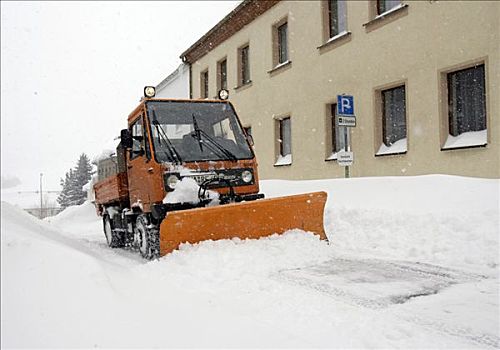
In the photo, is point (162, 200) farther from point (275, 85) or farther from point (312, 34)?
point (275, 85)

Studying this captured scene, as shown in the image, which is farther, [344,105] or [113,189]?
[344,105]

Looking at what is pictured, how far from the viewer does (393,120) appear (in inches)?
438

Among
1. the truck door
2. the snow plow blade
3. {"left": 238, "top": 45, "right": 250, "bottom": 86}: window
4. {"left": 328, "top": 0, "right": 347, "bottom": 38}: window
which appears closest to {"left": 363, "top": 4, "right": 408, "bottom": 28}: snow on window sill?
{"left": 328, "top": 0, "right": 347, "bottom": 38}: window

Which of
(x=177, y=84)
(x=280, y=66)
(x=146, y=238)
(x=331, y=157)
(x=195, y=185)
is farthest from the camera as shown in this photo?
(x=177, y=84)

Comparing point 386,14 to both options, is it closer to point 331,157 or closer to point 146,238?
point 331,157

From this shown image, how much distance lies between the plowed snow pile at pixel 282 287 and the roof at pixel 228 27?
11076 mm

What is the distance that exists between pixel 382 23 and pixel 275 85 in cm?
522

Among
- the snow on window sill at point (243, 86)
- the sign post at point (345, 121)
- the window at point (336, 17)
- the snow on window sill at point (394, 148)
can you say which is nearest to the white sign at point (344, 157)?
the sign post at point (345, 121)

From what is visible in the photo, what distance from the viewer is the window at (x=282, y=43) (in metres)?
15.7

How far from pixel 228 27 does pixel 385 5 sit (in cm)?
864

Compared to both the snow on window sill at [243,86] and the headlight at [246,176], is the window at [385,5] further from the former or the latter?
the snow on window sill at [243,86]

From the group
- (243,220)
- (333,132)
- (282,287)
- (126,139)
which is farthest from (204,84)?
(282,287)

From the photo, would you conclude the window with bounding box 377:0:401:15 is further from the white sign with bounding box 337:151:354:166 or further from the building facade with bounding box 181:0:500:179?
the white sign with bounding box 337:151:354:166

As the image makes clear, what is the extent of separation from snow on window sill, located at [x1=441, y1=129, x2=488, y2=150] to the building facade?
25 millimetres
